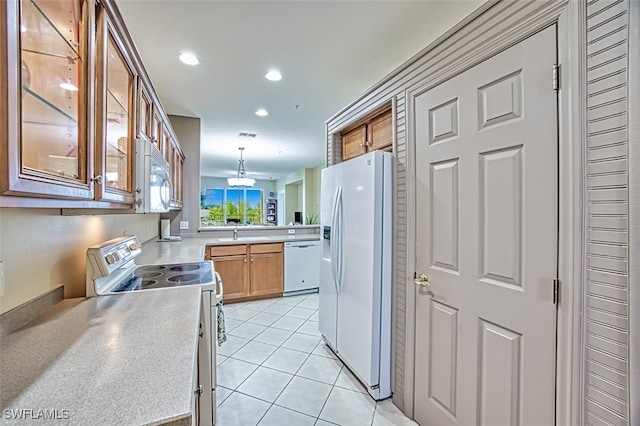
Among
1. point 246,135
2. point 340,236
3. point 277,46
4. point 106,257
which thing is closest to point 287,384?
point 340,236

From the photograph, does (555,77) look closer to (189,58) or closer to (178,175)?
(189,58)

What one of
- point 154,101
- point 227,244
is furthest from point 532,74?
point 227,244

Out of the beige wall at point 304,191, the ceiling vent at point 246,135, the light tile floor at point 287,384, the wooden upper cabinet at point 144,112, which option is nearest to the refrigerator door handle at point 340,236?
the light tile floor at point 287,384

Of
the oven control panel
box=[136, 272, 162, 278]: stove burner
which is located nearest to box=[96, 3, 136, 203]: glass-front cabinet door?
the oven control panel

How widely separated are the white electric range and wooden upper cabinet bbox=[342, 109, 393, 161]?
5.23ft

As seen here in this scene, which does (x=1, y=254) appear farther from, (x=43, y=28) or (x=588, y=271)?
(x=588, y=271)

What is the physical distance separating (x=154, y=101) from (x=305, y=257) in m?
2.99

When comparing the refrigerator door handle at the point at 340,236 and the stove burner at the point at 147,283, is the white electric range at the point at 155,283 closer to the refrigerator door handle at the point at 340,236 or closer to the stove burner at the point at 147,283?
the stove burner at the point at 147,283

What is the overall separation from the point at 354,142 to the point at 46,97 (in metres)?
2.23

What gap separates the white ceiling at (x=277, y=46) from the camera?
1.86 m

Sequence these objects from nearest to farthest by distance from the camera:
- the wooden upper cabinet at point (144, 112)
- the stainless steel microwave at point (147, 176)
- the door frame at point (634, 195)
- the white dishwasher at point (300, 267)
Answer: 1. the door frame at point (634, 195)
2. the stainless steel microwave at point (147, 176)
3. the wooden upper cabinet at point (144, 112)
4. the white dishwasher at point (300, 267)

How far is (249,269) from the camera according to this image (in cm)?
418

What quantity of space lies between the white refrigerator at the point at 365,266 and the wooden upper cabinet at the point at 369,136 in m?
0.30

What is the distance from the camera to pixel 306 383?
222 cm
